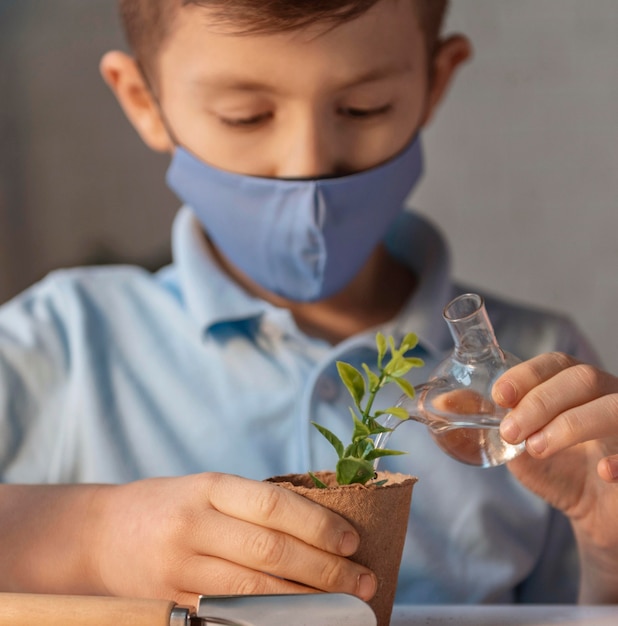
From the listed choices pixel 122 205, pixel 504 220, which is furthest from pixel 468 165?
pixel 122 205

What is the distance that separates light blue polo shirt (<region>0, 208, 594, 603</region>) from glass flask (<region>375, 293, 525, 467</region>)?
0.33 metres

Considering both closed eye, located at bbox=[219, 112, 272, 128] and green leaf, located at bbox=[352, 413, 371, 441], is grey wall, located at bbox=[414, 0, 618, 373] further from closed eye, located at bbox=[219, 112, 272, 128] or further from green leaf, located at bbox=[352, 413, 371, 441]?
green leaf, located at bbox=[352, 413, 371, 441]

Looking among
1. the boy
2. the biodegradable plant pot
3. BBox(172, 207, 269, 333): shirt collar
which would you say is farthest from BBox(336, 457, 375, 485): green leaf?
BBox(172, 207, 269, 333): shirt collar

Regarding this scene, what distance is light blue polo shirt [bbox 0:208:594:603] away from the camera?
3.14 ft

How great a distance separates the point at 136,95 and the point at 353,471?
25.4 inches

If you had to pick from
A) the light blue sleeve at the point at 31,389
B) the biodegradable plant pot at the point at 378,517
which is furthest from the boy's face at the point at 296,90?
the biodegradable plant pot at the point at 378,517

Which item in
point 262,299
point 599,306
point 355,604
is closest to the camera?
point 355,604

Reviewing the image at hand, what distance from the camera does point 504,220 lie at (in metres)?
1.82

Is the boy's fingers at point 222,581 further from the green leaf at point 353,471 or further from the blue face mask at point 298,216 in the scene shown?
the blue face mask at point 298,216

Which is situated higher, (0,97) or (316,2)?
(316,2)

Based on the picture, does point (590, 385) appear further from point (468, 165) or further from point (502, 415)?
point (468, 165)

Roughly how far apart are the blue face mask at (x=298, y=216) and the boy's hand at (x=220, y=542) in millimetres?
336

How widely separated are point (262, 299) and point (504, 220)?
2.88 feet

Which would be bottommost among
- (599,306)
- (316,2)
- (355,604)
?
(599,306)
